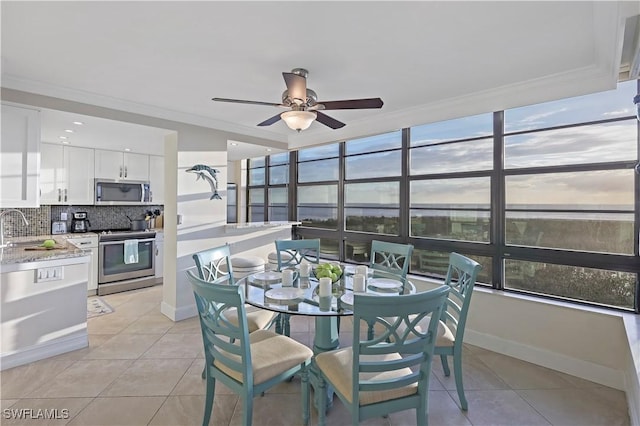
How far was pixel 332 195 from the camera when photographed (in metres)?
4.91

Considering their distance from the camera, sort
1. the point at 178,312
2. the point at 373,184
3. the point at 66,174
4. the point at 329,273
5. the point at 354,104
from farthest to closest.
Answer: the point at 66,174 < the point at 373,184 < the point at 178,312 < the point at 329,273 < the point at 354,104

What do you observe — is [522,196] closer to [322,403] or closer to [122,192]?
[322,403]

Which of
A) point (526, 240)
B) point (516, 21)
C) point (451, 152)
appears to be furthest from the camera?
point (451, 152)

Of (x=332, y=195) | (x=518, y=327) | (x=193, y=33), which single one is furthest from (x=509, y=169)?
(x=193, y=33)

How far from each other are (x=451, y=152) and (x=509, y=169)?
66 cm

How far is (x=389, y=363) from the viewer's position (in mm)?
1558

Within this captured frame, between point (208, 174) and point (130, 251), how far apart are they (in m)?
2.01

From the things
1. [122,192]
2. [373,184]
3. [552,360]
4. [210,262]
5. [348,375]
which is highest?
[373,184]

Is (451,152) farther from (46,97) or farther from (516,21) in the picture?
(46,97)

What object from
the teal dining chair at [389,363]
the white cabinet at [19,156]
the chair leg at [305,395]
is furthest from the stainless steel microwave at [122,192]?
the teal dining chair at [389,363]

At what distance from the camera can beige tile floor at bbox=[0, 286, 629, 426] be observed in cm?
204

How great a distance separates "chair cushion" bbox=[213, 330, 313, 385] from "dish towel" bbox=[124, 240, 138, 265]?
3.56 meters

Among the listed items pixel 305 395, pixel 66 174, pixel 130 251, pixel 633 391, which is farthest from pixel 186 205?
pixel 633 391

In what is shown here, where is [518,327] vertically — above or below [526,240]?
below
